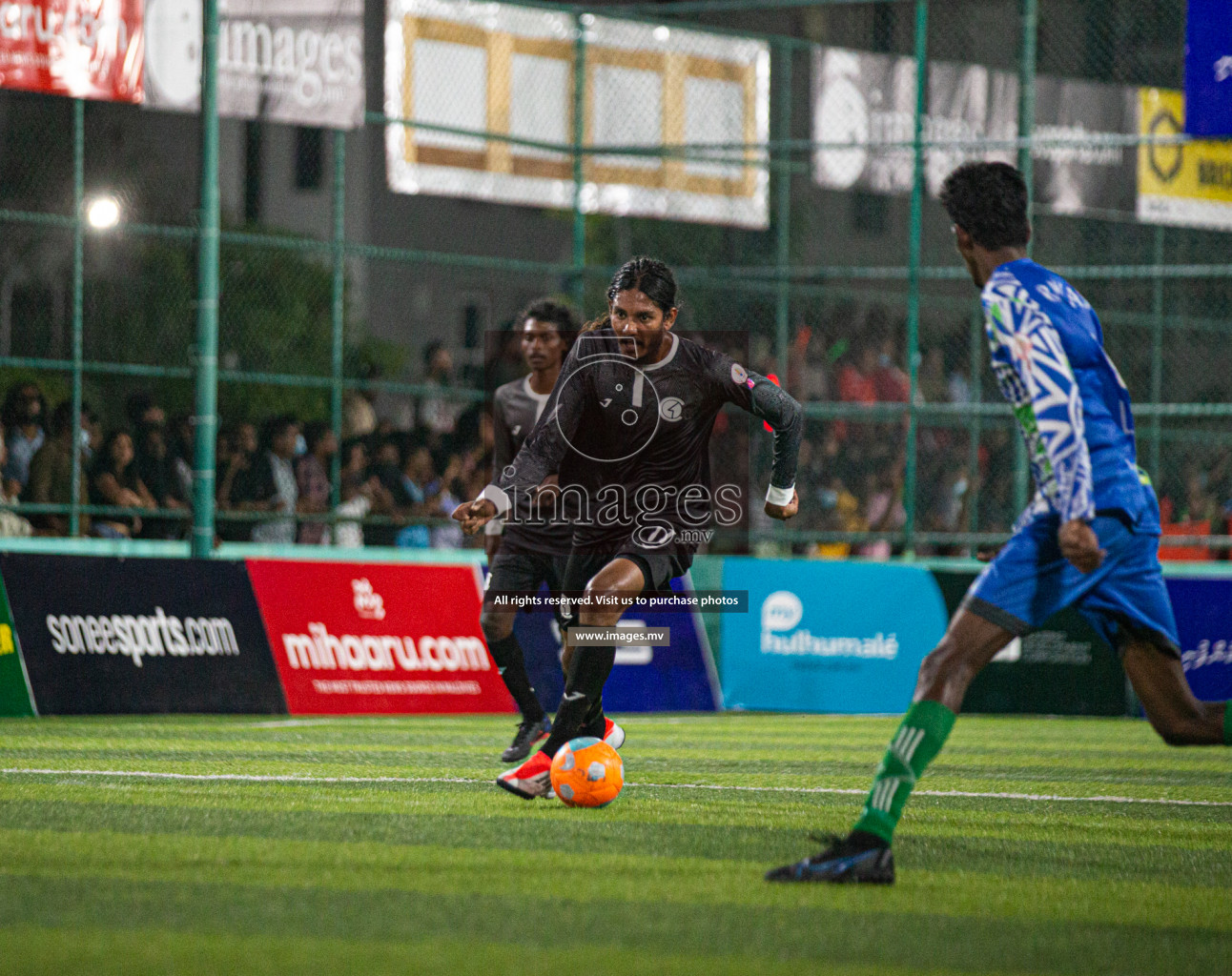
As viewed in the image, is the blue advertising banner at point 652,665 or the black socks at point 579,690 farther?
the blue advertising banner at point 652,665

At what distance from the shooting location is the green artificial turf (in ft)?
15.6

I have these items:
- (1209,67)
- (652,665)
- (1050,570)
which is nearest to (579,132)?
(652,665)

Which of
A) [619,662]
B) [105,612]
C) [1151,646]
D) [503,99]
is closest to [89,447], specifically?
[105,612]

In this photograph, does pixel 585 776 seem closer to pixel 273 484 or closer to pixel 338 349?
pixel 273 484

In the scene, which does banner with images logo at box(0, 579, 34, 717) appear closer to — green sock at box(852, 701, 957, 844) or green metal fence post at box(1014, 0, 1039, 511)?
green sock at box(852, 701, 957, 844)

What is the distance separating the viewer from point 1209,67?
14953 millimetres

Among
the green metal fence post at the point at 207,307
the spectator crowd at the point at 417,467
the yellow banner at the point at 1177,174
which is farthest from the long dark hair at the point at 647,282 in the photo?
the yellow banner at the point at 1177,174

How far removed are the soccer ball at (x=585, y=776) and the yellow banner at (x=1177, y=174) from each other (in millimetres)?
12241

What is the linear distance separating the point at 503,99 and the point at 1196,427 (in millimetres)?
9874

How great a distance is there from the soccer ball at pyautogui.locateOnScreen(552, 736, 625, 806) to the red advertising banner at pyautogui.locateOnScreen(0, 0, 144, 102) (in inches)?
336

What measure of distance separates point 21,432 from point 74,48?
10.1 ft

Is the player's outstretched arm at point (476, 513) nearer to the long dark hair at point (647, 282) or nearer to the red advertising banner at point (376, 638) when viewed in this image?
the long dark hair at point (647, 282)

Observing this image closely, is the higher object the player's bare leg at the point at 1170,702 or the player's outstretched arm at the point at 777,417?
the player's outstretched arm at the point at 777,417

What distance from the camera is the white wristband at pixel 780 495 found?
8219 millimetres
